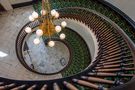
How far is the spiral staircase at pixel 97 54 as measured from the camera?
4348 mm

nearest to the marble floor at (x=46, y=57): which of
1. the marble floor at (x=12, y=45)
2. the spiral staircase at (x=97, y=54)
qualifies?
the spiral staircase at (x=97, y=54)

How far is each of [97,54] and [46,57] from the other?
10.7 feet

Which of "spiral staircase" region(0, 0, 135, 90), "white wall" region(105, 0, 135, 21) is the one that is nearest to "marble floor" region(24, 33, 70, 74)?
"spiral staircase" region(0, 0, 135, 90)

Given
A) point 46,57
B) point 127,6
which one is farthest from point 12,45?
point 127,6

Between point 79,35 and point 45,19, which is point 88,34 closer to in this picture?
point 79,35

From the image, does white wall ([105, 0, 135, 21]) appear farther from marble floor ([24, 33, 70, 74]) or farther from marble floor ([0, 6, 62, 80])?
marble floor ([0, 6, 62, 80])

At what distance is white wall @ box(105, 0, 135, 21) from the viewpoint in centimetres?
927

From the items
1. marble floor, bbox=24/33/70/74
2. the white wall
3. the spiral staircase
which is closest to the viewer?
the spiral staircase

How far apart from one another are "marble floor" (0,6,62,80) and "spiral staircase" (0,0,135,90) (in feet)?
0.92

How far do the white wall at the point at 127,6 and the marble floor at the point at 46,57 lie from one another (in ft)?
9.39

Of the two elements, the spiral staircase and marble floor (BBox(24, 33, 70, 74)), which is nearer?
the spiral staircase

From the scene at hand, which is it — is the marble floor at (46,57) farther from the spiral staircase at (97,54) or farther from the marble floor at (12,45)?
the marble floor at (12,45)

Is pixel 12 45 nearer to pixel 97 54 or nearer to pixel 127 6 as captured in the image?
pixel 97 54

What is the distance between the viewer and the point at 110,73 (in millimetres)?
4895
